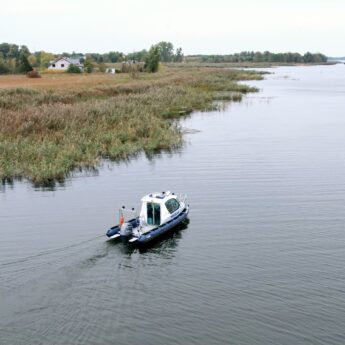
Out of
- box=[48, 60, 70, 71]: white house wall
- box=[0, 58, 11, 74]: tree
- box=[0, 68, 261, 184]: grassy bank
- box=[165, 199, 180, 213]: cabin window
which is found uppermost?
box=[48, 60, 70, 71]: white house wall

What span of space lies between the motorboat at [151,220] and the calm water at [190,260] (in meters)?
0.89

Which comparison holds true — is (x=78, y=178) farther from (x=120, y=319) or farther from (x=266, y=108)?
(x=266, y=108)

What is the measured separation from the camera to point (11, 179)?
45281 millimetres

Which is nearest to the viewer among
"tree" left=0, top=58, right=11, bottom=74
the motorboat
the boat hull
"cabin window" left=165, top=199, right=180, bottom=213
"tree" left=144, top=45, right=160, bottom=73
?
the boat hull

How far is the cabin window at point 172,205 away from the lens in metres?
34.3

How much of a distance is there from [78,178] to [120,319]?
25.3 m

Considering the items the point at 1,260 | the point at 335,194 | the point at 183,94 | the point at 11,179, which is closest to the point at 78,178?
the point at 11,179

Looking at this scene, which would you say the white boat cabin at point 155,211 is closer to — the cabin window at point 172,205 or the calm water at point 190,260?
the cabin window at point 172,205

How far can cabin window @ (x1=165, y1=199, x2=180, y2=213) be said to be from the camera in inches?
1350

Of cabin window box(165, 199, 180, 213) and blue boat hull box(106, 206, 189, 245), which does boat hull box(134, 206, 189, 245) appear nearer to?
blue boat hull box(106, 206, 189, 245)

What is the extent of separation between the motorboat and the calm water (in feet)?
2.92

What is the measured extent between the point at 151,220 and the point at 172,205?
2.02 meters

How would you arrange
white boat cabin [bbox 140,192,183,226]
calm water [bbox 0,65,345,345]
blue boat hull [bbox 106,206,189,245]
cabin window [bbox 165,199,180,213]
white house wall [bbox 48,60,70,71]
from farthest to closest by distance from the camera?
white house wall [bbox 48,60,70,71], cabin window [bbox 165,199,180,213], white boat cabin [bbox 140,192,183,226], blue boat hull [bbox 106,206,189,245], calm water [bbox 0,65,345,345]

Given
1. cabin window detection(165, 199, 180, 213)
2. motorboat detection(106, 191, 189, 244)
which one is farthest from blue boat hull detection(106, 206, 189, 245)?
cabin window detection(165, 199, 180, 213)
